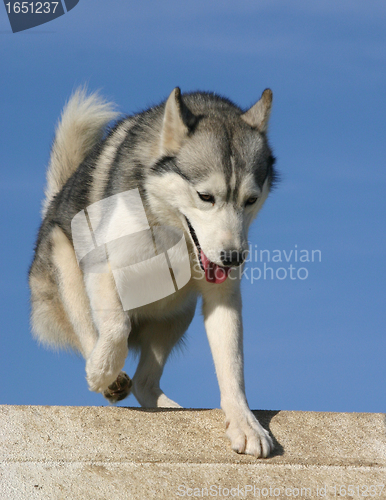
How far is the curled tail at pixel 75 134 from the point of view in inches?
233

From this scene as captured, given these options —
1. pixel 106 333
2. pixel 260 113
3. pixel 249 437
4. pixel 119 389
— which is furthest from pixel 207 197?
pixel 119 389

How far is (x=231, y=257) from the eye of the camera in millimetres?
3828

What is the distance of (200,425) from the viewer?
3.98m

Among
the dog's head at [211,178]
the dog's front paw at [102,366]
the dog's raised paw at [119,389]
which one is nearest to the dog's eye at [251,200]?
the dog's head at [211,178]

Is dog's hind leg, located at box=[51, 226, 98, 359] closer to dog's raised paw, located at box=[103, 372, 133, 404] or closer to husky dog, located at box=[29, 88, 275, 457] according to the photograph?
husky dog, located at box=[29, 88, 275, 457]

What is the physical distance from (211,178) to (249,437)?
5.13 feet

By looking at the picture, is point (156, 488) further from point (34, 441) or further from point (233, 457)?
point (34, 441)

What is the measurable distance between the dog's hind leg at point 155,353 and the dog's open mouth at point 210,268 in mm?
839

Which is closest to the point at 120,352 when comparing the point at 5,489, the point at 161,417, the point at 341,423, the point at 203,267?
the point at 161,417

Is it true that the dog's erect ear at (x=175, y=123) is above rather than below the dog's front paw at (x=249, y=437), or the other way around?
above

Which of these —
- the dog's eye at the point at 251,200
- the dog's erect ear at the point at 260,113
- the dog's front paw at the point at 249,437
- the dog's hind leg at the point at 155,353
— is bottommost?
the dog's hind leg at the point at 155,353

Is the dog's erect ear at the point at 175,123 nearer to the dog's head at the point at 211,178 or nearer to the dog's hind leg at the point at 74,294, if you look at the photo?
the dog's head at the point at 211,178

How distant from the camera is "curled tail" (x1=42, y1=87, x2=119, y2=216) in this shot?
5910mm

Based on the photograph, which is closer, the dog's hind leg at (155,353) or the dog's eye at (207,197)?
the dog's eye at (207,197)
